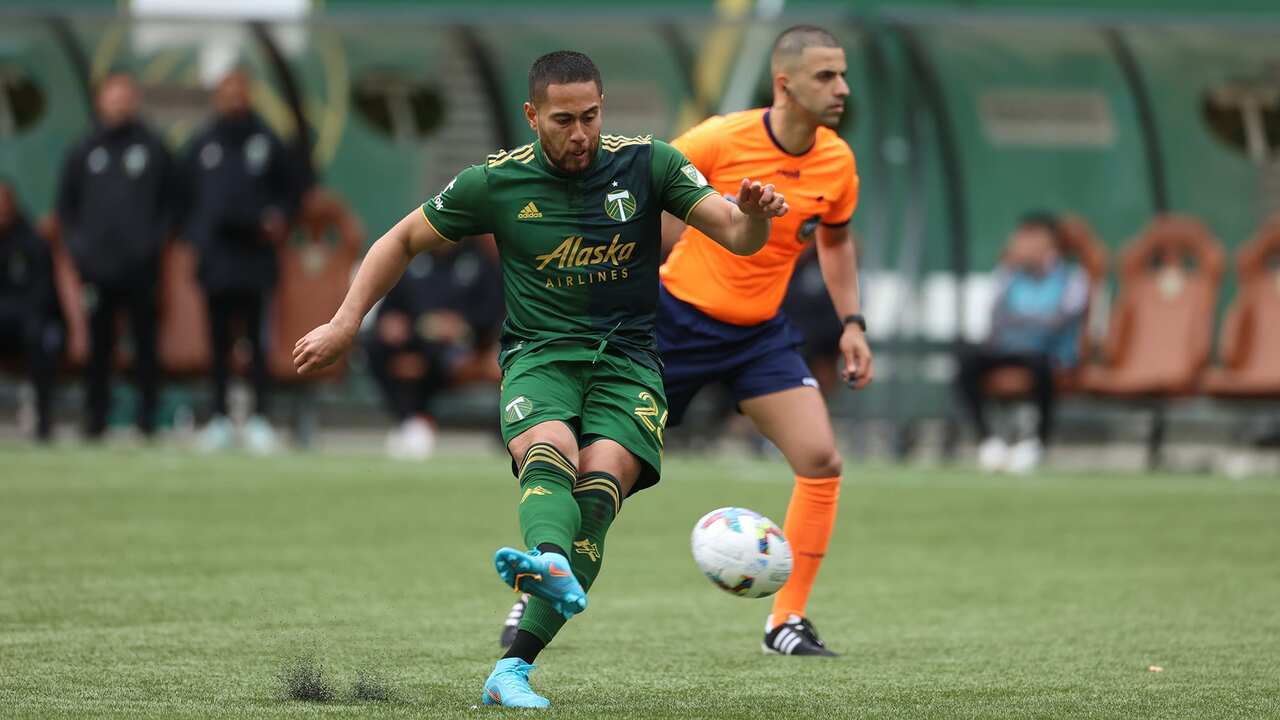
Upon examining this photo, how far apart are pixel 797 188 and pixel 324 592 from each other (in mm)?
2536

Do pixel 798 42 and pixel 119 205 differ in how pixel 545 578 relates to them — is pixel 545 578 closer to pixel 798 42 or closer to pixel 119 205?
pixel 798 42

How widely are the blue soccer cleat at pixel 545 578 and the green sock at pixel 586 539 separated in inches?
16.4

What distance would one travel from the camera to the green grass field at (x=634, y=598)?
19.6ft

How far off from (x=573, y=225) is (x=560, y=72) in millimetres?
474

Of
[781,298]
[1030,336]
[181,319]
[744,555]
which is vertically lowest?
[744,555]

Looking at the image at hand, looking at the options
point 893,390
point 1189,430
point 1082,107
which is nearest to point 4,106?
point 893,390

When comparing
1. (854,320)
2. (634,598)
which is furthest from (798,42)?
(634,598)

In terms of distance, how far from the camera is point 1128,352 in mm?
15648

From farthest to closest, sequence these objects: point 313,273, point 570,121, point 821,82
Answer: point 313,273 < point 821,82 < point 570,121

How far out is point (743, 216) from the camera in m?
5.82

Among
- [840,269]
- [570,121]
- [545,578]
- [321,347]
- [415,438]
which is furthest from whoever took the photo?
[415,438]

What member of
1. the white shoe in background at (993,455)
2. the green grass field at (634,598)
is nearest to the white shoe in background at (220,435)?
the green grass field at (634,598)

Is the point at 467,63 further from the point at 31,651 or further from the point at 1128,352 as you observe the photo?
the point at 31,651

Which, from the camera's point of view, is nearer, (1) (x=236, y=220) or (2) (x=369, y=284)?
(2) (x=369, y=284)
